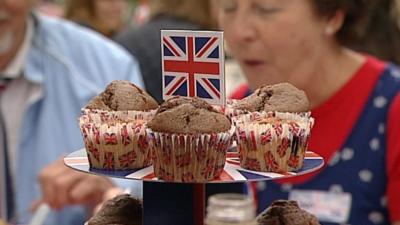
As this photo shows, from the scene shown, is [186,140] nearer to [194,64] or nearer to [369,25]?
[194,64]

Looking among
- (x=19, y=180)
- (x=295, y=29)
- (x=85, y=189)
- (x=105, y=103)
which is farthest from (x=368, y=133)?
Answer: (x=105, y=103)

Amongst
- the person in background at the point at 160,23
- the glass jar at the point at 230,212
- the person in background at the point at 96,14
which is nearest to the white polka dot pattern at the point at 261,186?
the person in background at the point at 160,23

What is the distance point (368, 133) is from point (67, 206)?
827 millimetres

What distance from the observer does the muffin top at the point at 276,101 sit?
0.98m

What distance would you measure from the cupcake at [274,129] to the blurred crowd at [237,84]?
1.89 feet

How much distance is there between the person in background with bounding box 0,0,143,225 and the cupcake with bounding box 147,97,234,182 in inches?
54.2

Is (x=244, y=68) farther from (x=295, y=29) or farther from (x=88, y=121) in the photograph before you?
(x=88, y=121)

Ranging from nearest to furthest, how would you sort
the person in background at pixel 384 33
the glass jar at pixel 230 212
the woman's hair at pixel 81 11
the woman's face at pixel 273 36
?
the glass jar at pixel 230 212
the woman's face at pixel 273 36
the person in background at pixel 384 33
the woman's hair at pixel 81 11

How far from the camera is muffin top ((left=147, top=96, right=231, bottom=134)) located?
2.90 feet

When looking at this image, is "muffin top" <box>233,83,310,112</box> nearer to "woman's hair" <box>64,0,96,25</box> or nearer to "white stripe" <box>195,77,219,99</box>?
"white stripe" <box>195,77,219,99</box>

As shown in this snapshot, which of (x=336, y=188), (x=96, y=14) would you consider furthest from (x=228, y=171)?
(x=96, y=14)

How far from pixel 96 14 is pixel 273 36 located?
3351mm

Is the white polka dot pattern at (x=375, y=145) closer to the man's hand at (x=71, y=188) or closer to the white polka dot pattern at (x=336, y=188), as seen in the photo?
the white polka dot pattern at (x=336, y=188)

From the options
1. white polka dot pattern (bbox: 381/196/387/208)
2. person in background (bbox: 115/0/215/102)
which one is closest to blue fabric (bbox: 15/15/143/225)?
person in background (bbox: 115/0/215/102)
